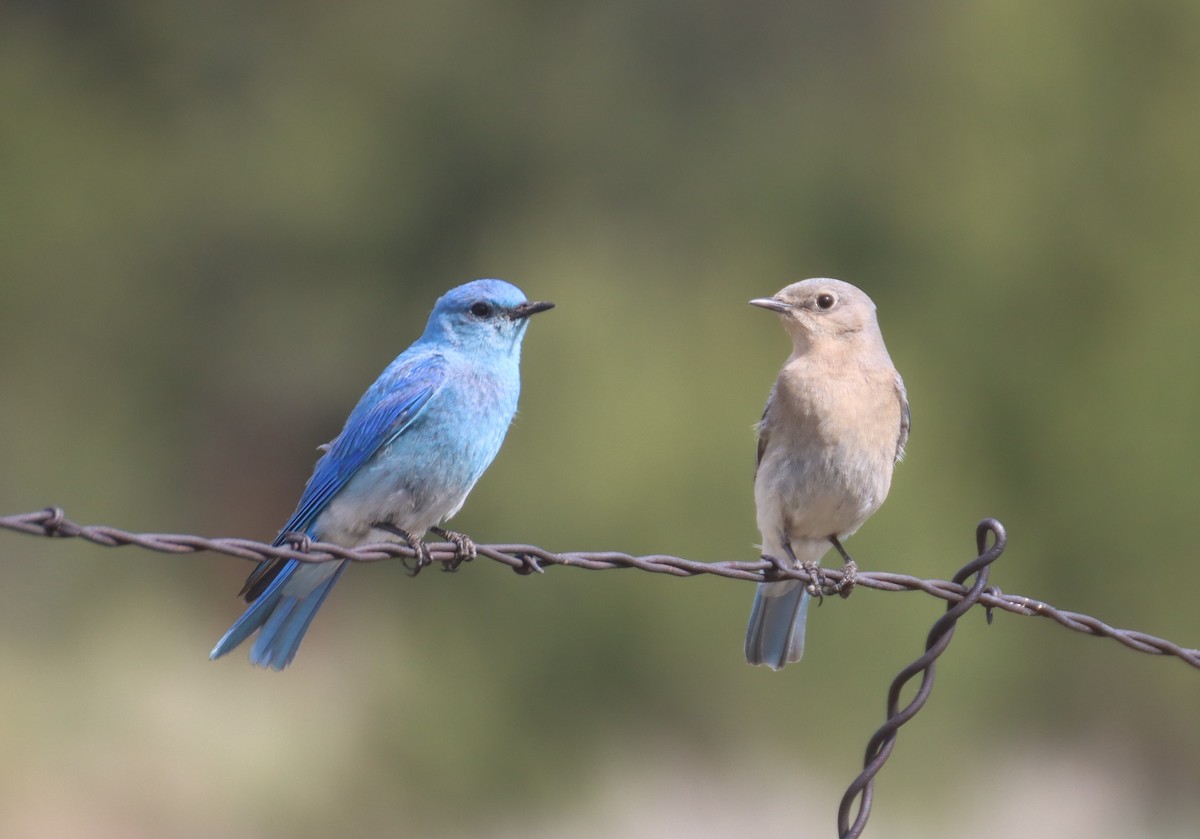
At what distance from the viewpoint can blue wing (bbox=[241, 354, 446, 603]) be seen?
4.00 metres

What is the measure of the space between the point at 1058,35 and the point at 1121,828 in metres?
5.56

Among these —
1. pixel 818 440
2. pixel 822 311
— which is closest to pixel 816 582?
pixel 818 440

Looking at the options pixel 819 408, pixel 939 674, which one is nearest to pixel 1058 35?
pixel 939 674

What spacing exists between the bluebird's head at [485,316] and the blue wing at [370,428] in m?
0.16

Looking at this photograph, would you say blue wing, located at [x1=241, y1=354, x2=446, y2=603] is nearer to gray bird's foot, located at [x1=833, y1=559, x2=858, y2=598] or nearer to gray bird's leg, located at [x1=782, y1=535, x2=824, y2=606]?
gray bird's leg, located at [x1=782, y1=535, x2=824, y2=606]

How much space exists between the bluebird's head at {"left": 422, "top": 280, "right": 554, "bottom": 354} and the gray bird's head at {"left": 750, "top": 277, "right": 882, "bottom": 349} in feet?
2.54

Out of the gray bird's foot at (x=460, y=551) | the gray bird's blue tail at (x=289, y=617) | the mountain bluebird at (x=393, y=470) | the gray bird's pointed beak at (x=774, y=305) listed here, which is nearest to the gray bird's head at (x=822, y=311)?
the gray bird's pointed beak at (x=774, y=305)

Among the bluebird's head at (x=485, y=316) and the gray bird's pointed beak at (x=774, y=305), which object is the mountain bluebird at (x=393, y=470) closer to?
the bluebird's head at (x=485, y=316)

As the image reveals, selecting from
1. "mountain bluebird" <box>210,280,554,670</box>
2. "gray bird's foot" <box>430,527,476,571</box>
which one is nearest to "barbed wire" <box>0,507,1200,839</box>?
"gray bird's foot" <box>430,527,476,571</box>

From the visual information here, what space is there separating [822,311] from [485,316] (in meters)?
1.11

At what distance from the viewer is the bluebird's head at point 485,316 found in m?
4.25

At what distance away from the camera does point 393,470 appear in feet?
13.1

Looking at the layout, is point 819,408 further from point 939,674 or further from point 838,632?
point 939,674

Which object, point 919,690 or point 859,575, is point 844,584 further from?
point 919,690
